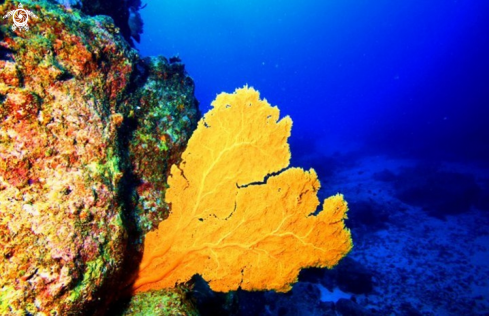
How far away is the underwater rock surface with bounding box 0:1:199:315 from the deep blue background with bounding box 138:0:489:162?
32.6 m

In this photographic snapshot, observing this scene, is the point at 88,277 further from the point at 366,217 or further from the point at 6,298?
the point at 366,217

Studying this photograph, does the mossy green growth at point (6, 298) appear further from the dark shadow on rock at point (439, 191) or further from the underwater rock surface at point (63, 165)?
the dark shadow on rock at point (439, 191)

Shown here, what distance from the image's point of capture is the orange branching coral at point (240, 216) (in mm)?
3156

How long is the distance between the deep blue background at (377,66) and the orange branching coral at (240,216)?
31739 mm

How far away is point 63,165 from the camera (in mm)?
2225

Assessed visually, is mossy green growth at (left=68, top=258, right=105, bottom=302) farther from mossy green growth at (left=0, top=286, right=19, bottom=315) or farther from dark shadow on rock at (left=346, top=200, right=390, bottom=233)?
dark shadow on rock at (left=346, top=200, right=390, bottom=233)

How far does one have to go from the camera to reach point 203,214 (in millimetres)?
3299

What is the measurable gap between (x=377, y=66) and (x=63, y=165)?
7881 inches

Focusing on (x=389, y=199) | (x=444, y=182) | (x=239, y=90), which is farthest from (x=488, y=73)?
(x=239, y=90)

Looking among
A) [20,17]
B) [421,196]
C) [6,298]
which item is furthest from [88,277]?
[421,196]

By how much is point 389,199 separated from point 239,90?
20.9 m

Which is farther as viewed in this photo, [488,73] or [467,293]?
[488,73]

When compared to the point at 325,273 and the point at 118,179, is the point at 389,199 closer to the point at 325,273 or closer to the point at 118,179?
the point at 325,273

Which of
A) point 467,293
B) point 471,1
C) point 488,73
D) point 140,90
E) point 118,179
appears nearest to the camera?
point 118,179
